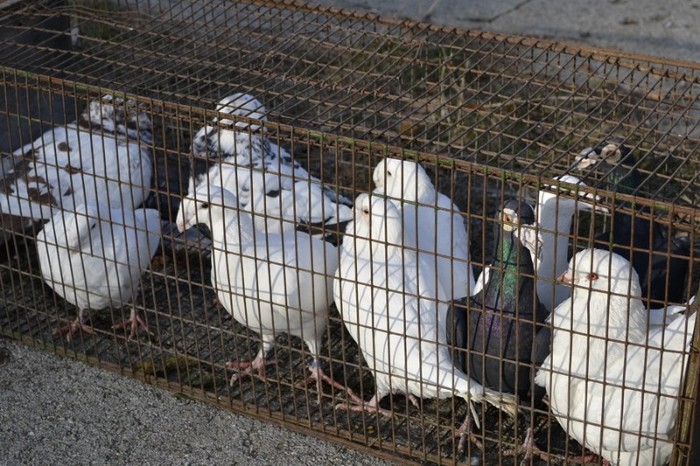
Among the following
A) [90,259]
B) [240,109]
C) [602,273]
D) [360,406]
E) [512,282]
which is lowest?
[360,406]

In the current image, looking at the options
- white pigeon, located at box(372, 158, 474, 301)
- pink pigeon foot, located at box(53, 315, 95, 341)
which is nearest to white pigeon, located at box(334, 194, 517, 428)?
white pigeon, located at box(372, 158, 474, 301)

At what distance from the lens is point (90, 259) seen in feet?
14.5

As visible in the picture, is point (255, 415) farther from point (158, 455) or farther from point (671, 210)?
point (671, 210)

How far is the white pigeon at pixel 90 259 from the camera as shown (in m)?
4.34

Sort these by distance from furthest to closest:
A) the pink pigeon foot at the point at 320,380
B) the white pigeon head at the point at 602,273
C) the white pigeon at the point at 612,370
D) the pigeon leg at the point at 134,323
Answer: the pigeon leg at the point at 134,323
the pink pigeon foot at the point at 320,380
the white pigeon head at the point at 602,273
the white pigeon at the point at 612,370

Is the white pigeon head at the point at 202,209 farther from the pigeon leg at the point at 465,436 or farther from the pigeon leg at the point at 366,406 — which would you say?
the pigeon leg at the point at 465,436

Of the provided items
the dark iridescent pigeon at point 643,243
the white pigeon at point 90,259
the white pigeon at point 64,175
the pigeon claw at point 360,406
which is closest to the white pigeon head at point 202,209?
the white pigeon at point 90,259

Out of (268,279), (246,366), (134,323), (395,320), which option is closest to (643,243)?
(395,320)

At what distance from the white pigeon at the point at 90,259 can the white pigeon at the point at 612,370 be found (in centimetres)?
167

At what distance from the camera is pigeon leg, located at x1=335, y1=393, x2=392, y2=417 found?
4.08 meters

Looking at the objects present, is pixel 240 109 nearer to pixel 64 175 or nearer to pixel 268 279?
pixel 268 279

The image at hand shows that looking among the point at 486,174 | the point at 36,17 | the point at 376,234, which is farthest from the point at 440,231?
the point at 36,17

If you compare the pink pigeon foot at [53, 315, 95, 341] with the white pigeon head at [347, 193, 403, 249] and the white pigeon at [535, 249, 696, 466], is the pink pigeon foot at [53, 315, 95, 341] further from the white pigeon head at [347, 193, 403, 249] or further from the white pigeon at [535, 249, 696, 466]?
the white pigeon at [535, 249, 696, 466]

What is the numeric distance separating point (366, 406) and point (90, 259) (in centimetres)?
124
